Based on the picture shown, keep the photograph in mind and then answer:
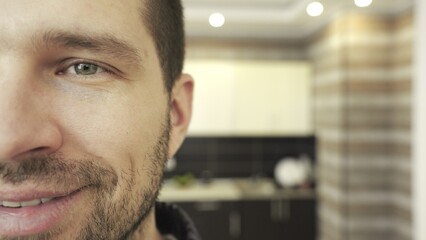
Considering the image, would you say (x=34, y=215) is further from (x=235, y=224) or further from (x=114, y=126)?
(x=235, y=224)

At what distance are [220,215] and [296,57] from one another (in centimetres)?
218

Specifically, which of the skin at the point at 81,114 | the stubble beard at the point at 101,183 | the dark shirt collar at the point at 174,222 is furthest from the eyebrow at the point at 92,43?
the dark shirt collar at the point at 174,222

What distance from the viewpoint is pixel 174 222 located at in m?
1.06

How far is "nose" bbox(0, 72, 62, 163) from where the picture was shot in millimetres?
552

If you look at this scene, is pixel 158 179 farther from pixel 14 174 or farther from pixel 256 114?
pixel 256 114

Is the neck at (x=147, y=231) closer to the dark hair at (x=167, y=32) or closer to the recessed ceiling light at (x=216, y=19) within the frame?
the dark hair at (x=167, y=32)

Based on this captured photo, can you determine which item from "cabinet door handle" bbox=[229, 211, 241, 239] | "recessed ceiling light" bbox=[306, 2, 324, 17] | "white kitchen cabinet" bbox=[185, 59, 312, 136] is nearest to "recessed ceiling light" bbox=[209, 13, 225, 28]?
"white kitchen cabinet" bbox=[185, 59, 312, 136]

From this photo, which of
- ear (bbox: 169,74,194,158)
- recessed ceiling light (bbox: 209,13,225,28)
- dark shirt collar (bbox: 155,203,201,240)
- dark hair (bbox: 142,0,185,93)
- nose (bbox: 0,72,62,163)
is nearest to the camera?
nose (bbox: 0,72,62,163)

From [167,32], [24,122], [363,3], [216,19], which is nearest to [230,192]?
[216,19]

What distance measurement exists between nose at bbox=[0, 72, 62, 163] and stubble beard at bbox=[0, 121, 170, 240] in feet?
0.06

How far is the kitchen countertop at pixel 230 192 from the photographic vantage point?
14.8 ft

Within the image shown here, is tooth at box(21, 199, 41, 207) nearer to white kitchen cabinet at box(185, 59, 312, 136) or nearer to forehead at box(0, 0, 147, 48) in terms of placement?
forehead at box(0, 0, 147, 48)

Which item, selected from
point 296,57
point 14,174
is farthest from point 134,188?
point 296,57

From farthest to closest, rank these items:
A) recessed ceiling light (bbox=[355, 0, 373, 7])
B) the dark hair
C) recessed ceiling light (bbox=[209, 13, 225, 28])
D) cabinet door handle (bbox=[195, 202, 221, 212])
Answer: cabinet door handle (bbox=[195, 202, 221, 212]), recessed ceiling light (bbox=[209, 13, 225, 28]), recessed ceiling light (bbox=[355, 0, 373, 7]), the dark hair
